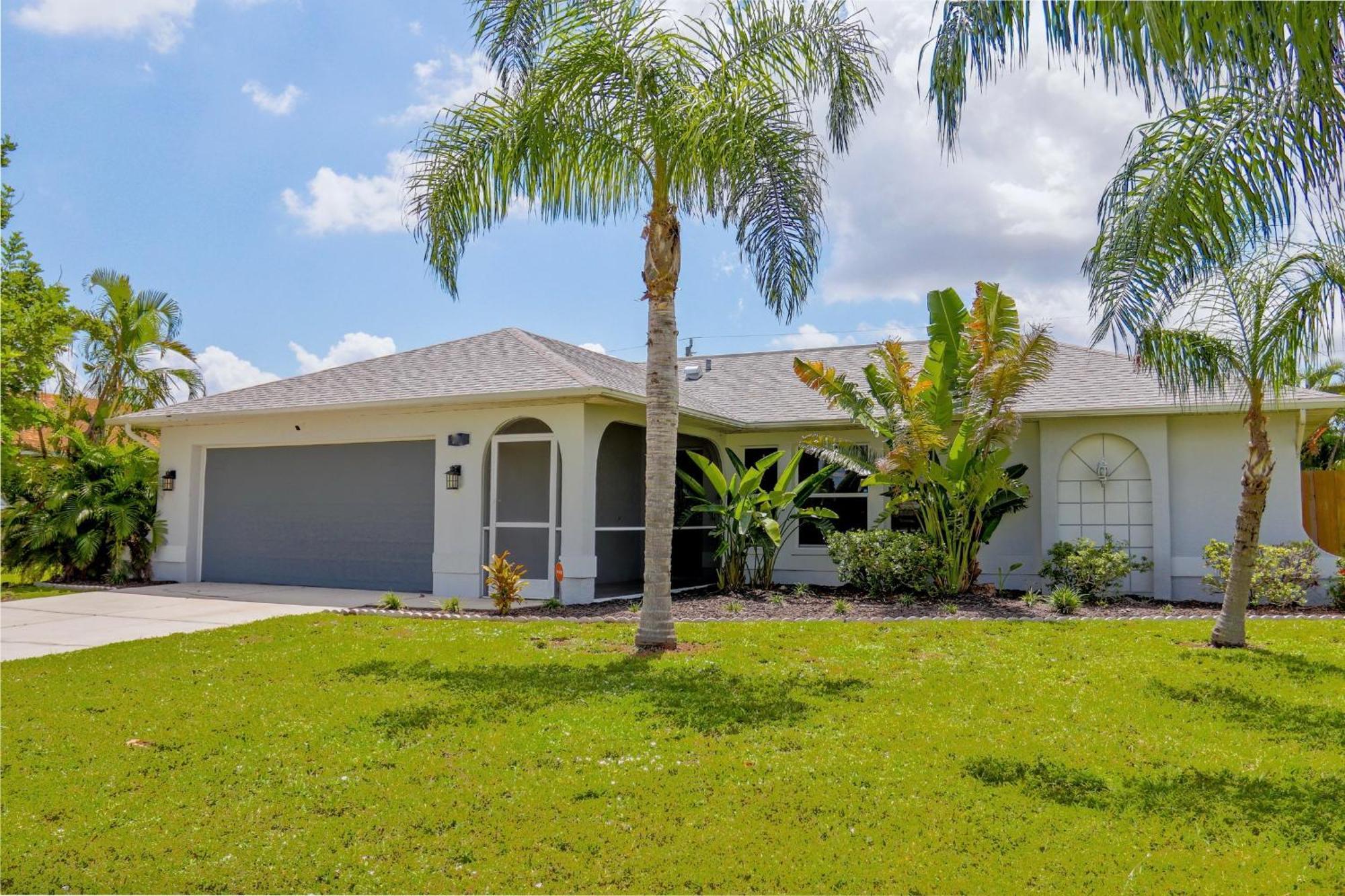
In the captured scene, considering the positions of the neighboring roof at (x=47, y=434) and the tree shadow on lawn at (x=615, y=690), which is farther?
the neighboring roof at (x=47, y=434)

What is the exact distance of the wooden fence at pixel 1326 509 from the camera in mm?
16859

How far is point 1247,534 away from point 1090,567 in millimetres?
4112

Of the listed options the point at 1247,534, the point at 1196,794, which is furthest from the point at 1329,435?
the point at 1196,794

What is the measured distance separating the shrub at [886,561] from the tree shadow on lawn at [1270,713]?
5375 mm

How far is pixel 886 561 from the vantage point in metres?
12.7

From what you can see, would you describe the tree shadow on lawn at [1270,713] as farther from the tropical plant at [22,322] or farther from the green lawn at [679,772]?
the tropical plant at [22,322]

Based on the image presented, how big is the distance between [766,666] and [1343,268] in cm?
620

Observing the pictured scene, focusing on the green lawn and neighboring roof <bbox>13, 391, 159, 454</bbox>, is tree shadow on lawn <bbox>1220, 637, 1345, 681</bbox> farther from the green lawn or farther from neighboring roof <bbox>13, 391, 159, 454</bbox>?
neighboring roof <bbox>13, 391, 159, 454</bbox>

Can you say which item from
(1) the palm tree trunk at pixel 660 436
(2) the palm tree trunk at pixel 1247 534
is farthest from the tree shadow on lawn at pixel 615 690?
(2) the palm tree trunk at pixel 1247 534

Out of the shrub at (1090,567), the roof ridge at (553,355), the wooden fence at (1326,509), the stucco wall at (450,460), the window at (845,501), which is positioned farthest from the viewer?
the wooden fence at (1326,509)

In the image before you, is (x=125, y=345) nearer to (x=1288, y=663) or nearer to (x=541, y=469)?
(x=541, y=469)

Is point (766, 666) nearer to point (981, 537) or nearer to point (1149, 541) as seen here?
point (981, 537)

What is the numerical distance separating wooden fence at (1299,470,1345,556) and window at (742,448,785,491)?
9816 millimetres

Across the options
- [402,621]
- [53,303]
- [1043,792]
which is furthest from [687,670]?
[53,303]
